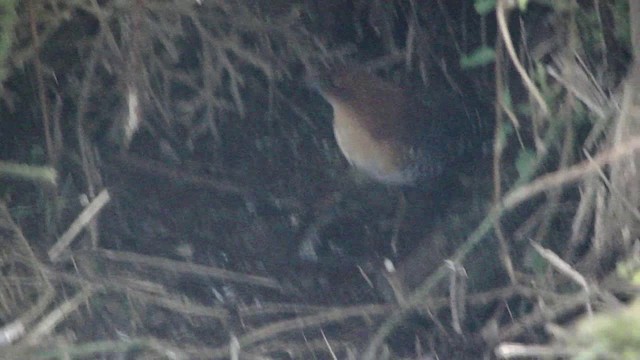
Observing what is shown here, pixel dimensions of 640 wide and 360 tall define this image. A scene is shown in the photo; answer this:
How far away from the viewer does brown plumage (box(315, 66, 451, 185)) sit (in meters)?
2.40

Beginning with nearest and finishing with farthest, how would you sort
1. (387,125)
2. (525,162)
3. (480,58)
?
(525,162) < (480,58) < (387,125)

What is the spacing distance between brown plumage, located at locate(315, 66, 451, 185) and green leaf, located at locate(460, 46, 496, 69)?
183 millimetres

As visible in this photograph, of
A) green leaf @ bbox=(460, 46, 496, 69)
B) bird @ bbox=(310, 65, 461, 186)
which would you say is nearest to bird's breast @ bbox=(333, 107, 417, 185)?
bird @ bbox=(310, 65, 461, 186)

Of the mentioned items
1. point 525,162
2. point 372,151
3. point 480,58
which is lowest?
point 372,151

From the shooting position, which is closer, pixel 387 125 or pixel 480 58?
pixel 480 58

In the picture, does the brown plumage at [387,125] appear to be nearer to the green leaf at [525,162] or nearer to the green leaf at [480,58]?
the green leaf at [480,58]

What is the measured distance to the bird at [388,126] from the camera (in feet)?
7.87

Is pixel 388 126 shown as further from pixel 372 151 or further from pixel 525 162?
pixel 525 162

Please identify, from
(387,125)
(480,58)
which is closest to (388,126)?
(387,125)

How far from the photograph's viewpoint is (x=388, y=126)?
2422mm

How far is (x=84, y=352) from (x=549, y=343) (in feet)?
3.23

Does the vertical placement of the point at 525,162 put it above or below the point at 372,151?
above

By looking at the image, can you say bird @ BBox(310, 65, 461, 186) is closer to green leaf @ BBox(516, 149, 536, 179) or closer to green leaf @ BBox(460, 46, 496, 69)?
green leaf @ BBox(460, 46, 496, 69)

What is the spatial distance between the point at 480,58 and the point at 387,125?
0.33m
